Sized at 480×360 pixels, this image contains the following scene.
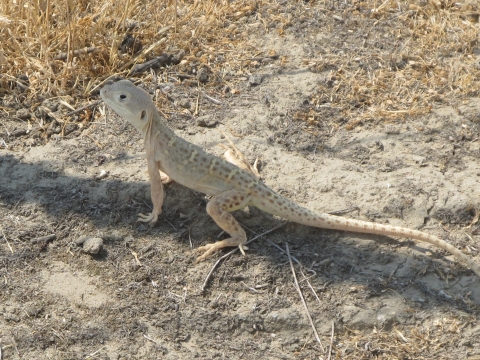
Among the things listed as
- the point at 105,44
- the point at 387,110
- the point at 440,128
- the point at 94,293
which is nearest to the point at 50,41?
the point at 105,44

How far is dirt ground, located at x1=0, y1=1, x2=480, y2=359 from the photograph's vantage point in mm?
5117

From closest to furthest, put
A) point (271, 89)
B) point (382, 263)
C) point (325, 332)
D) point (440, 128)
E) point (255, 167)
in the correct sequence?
point (325, 332) → point (382, 263) → point (255, 167) → point (440, 128) → point (271, 89)

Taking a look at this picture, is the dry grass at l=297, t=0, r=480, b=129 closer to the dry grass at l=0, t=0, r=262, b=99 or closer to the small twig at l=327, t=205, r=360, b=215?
the small twig at l=327, t=205, r=360, b=215

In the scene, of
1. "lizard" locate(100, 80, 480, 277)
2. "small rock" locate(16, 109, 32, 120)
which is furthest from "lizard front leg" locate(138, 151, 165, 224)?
"small rock" locate(16, 109, 32, 120)

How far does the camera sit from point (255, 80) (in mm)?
7426

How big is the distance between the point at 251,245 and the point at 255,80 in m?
2.51

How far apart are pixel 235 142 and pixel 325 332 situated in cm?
237

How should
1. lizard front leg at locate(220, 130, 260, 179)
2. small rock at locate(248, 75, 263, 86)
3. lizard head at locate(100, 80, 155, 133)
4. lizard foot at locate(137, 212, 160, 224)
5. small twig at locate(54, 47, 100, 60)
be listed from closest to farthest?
1. lizard head at locate(100, 80, 155, 133)
2. lizard foot at locate(137, 212, 160, 224)
3. lizard front leg at locate(220, 130, 260, 179)
4. small twig at locate(54, 47, 100, 60)
5. small rock at locate(248, 75, 263, 86)

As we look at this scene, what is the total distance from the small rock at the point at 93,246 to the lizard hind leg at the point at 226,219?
906 millimetres

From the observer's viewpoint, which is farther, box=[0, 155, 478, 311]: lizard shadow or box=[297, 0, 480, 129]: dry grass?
box=[297, 0, 480, 129]: dry grass

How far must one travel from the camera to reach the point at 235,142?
6.65m

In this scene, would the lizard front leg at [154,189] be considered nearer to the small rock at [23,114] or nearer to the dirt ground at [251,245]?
the dirt ground at [251,245]

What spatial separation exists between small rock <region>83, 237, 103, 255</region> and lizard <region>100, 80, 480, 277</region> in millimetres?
454

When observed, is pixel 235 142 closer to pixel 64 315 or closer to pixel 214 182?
pixel 214 182
